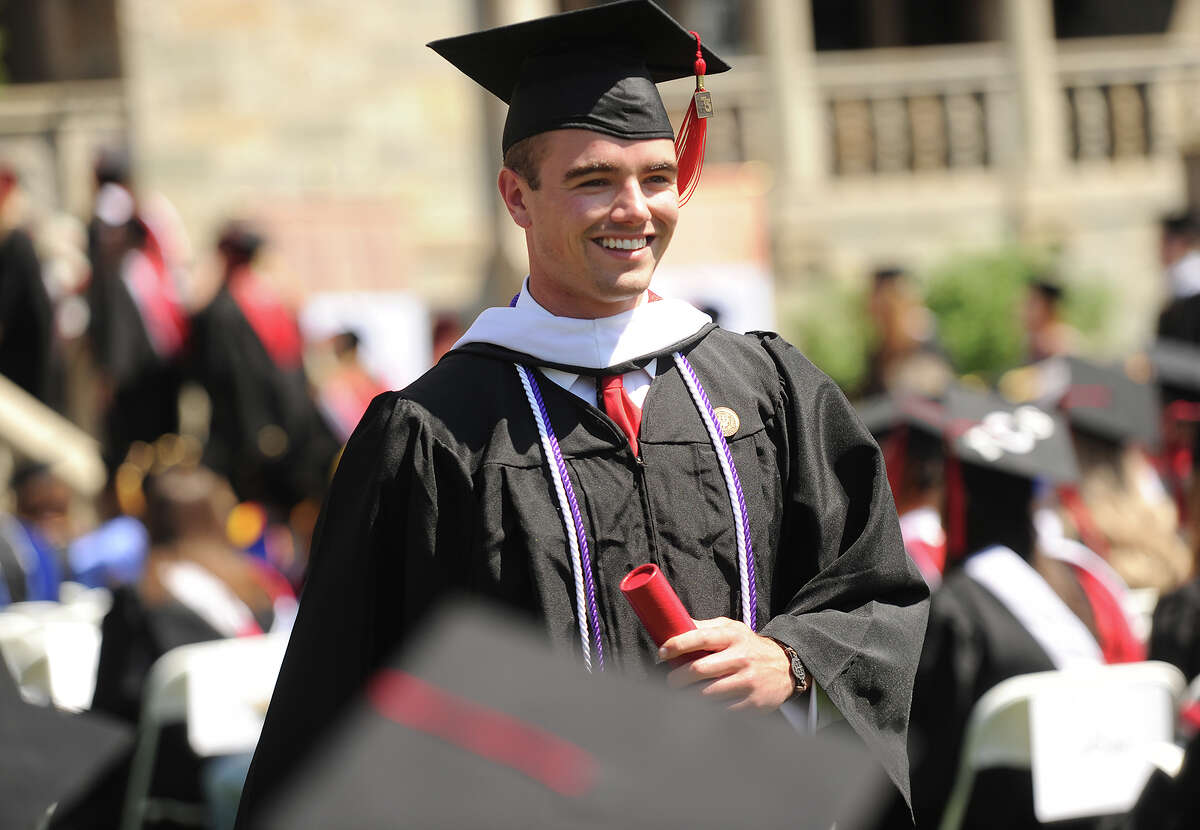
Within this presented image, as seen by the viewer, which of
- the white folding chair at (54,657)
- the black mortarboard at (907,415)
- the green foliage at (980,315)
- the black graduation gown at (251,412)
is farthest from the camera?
the green foliage at (980,315)

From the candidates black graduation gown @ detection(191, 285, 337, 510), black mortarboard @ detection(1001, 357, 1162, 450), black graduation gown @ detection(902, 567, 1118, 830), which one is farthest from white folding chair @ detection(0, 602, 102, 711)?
black mortarboard @ detection(1001, 357, 1162, 450)

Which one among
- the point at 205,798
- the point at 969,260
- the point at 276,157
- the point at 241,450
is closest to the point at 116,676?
the point at 205,798

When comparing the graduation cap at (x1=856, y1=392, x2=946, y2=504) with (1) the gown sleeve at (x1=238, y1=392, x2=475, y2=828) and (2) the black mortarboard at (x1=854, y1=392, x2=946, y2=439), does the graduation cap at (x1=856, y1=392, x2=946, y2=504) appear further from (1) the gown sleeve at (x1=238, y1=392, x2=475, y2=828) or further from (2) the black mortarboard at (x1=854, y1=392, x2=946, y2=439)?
(1) the gown sleeve at (x1=238, y1=392, x2=475, y2=828)

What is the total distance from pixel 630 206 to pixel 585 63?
0.84ft

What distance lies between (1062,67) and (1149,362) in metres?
7.94

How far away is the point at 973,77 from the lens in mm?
13812

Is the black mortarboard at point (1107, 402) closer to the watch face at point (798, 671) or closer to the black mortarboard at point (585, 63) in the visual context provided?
the black mortarboard at point (585, 63)

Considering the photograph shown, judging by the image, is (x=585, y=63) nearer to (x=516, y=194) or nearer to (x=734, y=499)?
(x=516, y=194)

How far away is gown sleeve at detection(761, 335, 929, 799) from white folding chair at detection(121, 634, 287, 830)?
2095 millimetres

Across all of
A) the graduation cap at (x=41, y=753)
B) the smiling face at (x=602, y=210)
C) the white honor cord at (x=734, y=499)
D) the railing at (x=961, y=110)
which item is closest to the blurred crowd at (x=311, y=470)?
the white honor cord at (x=734, y=499)

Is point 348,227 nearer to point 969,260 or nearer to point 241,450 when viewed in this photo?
point 241,450

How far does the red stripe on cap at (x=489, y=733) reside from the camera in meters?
1.32

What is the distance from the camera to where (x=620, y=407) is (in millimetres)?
2498

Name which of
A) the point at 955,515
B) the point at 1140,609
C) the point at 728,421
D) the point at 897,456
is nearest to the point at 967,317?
the point at 897,456
